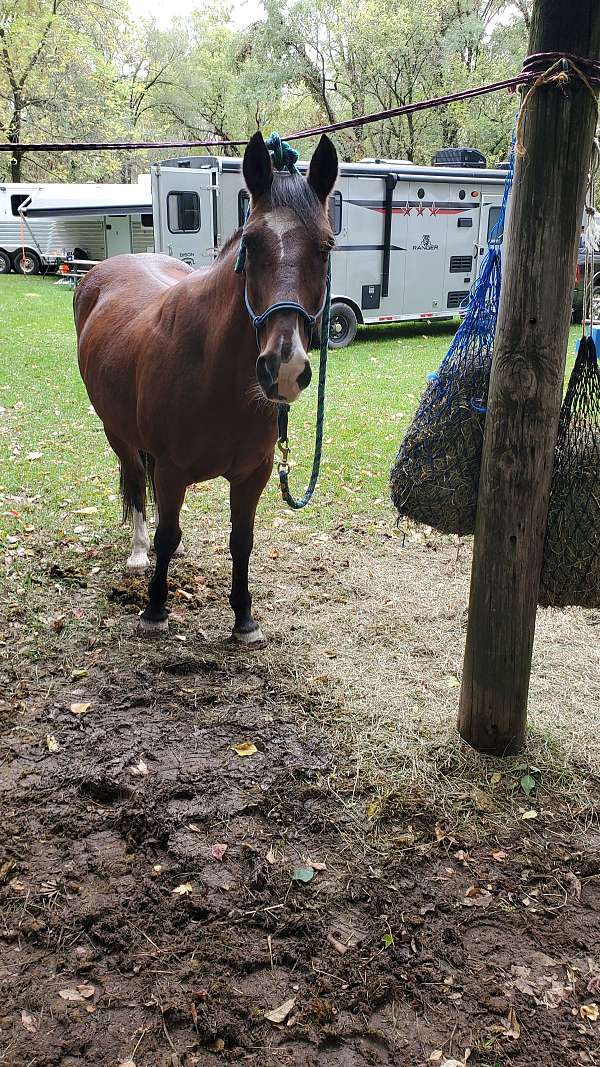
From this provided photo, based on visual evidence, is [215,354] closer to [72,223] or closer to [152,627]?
[152,627]

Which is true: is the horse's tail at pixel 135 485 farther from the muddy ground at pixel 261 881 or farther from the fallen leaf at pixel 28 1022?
the fallen leaf at pixel 28 1022

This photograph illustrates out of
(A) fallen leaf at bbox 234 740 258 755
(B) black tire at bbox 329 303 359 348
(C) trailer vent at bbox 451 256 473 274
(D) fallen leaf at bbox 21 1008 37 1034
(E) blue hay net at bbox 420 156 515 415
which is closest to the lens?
(D) fallen leaf at bbox 21 1008 37 1034

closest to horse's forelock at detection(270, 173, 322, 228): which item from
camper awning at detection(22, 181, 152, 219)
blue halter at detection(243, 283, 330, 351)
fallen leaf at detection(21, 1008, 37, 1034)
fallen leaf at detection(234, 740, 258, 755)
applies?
blue halter at detection(243, 283, 330, 351)

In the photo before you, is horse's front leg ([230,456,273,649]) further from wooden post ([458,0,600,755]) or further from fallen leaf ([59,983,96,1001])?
fallen leaf ([59,983,96,1001])

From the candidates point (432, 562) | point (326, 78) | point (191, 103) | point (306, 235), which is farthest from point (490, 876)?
point (191, 103)

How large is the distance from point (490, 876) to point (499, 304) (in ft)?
6.59

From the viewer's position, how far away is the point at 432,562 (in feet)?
16.9

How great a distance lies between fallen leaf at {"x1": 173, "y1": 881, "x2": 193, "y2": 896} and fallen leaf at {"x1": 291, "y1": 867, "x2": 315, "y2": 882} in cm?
35

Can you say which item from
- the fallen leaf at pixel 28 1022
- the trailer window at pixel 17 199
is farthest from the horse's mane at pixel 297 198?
the trailer window at pixel 17 199

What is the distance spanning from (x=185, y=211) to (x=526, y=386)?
39.4ft

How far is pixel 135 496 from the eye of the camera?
501cm

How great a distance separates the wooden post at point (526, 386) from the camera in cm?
238

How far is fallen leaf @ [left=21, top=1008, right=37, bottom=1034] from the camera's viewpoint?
78.7 inches

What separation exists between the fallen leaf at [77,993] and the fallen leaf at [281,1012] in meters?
0.50
